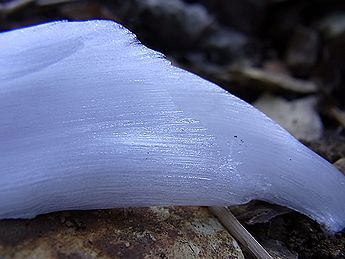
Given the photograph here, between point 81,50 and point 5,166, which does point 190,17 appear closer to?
point 81,50

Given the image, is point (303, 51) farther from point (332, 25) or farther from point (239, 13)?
point (239, 13)

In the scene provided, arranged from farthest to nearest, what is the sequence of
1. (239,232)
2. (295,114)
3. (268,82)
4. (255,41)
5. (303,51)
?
(255,41), (303,51), (268,82), (295,114), (239,232)

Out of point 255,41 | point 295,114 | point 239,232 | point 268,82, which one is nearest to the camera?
point 239,232

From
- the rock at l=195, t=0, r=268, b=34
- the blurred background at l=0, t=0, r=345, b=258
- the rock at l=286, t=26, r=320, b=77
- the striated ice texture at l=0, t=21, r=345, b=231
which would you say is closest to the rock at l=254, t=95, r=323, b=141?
the blurred background at l=0, t=0, r=345, b=258

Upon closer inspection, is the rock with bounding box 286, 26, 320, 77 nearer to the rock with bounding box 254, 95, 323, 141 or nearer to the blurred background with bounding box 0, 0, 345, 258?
the blurred background with bounding box 0, 0, 345, 258

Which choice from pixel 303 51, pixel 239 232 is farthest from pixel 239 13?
pixel 239 232

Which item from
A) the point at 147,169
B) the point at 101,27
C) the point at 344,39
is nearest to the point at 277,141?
the point at 147,169
